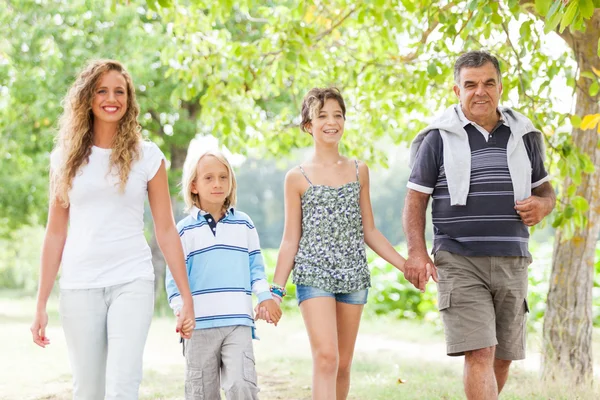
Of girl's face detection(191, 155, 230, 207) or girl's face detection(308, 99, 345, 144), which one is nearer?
girl's face detection(191, 155, 230, 207)

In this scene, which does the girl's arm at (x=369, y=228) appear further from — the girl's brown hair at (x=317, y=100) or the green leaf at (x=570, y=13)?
the green leaf at (x=570, y=13)

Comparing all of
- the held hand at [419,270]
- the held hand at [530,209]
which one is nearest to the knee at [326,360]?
the held hand at [419,270]

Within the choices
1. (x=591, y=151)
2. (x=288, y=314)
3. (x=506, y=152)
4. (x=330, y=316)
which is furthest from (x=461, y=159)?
(x=288, y=314)

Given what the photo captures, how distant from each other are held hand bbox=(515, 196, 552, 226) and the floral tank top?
898mm

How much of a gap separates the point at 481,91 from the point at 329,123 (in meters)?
0.86

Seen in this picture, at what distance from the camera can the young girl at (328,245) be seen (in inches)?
173

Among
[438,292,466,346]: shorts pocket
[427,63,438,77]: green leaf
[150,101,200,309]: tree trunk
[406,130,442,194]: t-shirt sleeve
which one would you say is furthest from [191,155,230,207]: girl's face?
[150,101,200,309]: tree trunk

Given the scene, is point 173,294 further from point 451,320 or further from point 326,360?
point 451,320

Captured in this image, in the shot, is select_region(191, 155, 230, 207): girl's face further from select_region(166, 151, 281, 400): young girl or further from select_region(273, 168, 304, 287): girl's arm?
select_region(273, 168, 304, 287): girl's arm

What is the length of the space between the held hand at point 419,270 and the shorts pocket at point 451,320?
0.13 m

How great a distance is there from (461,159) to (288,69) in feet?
10.4

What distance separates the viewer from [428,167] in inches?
172

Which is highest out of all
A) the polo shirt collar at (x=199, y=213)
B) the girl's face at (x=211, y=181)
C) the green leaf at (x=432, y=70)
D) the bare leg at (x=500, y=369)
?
the green leaf at (x=432, y=70)

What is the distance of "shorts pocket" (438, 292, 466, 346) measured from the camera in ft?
14.0
